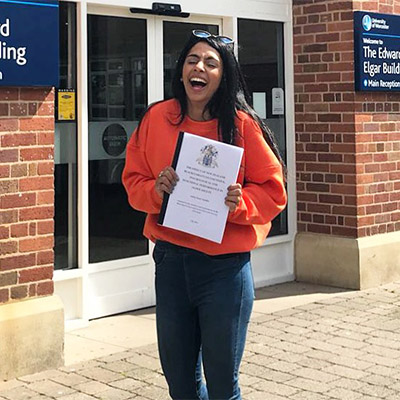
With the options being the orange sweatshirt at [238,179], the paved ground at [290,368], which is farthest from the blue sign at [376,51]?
the orange sweatshirt at [238,179]

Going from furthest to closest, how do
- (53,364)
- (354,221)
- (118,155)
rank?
(354,221), (118,155), (53,364)

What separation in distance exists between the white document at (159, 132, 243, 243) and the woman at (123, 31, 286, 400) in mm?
40

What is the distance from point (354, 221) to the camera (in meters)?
7.54

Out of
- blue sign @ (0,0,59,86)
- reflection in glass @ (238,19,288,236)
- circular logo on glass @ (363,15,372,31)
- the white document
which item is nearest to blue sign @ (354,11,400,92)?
circular logo on glass @ (363,15,372,31)

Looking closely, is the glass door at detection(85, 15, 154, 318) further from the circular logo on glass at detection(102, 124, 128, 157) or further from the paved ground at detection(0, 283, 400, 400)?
the paved ground at detection(0, 283, 400, 400)

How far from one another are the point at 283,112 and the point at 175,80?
4.67m

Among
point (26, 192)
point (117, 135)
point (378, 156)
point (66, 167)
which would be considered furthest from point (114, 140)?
point (378, 156)

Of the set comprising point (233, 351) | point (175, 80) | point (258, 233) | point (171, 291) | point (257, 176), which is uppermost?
point (175, 80)

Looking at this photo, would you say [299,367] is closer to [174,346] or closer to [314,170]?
[174,346]

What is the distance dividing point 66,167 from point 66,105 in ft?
1.59

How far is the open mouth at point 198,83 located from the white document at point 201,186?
0.83ft

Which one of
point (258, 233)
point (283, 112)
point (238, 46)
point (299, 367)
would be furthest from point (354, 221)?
point (258, 233)

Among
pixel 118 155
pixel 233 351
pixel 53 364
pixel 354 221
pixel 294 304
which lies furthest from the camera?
pixel 354 221

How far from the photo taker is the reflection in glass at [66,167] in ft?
19.9
